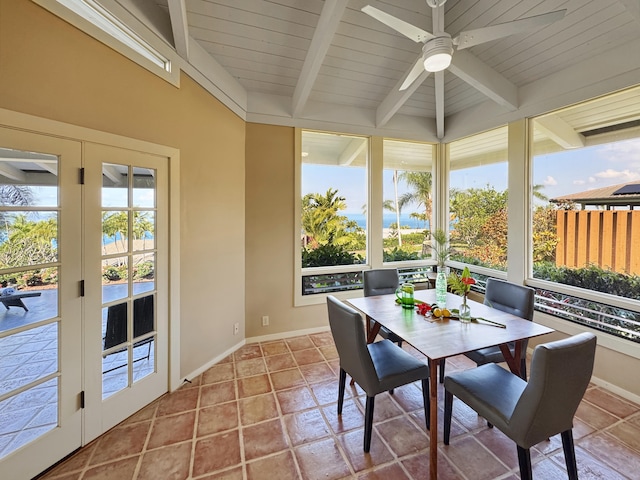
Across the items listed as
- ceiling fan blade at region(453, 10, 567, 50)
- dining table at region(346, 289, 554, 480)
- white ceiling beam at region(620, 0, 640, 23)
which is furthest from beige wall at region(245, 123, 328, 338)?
white ceiling beam at region(620, 0, 640, 23)

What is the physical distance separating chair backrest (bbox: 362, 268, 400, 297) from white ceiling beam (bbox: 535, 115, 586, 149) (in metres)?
2.29

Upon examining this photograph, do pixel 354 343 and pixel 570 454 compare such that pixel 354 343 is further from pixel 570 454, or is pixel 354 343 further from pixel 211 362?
pixel 211 362

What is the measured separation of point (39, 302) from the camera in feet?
5.69

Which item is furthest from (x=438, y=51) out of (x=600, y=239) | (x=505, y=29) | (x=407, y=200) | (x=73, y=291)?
(x=73, y=291)

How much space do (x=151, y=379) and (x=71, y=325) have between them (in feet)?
2.82

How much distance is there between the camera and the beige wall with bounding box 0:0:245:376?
1.60 m

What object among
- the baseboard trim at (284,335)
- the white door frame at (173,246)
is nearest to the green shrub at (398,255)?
the baseboard trim at (284,335)

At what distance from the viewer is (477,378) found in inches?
74.2

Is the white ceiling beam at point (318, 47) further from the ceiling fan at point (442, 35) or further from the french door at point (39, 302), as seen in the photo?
the french door at point (39, 302)

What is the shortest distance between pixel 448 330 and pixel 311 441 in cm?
125

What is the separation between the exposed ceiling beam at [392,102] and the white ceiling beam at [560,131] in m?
1.50

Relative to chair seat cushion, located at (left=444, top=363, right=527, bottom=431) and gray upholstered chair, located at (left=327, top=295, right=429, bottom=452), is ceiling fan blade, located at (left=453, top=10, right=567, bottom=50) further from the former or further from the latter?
chair seat cushion, located at (left=444, top=363, right=527, bottom=431)

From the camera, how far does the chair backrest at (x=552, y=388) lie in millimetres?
1337

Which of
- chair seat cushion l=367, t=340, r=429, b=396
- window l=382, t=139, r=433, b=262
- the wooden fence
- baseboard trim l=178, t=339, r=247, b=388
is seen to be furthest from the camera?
window l=382, t=139, r=433, b=262
